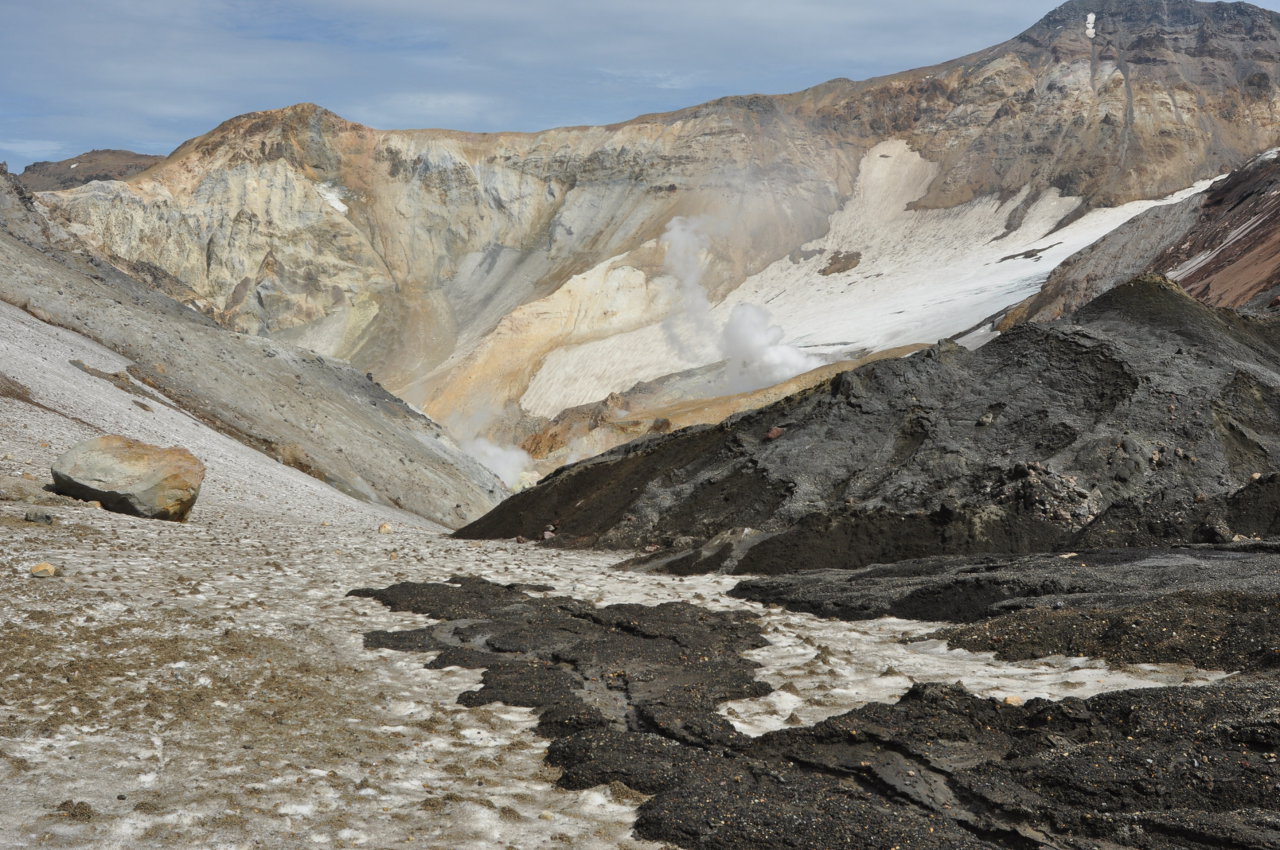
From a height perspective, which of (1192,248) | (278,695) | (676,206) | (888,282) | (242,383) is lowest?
(278,695)

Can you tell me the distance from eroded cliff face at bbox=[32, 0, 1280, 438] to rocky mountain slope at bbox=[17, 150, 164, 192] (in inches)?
1475

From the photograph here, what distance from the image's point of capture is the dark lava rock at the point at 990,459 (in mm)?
15773

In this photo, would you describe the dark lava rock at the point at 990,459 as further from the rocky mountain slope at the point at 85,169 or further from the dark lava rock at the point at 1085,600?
the rocky mountain slope at the point at 85,169

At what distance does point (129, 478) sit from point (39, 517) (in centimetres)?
331

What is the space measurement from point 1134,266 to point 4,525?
2263 inches

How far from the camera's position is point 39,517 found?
13.2 metres

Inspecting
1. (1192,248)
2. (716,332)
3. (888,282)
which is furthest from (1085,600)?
(888,282)

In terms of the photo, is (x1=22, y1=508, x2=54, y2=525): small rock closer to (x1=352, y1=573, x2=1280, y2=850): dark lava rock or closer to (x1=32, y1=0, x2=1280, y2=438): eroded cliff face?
(x1=352, y1=573, x2=1280, y2=850): dark lava rock

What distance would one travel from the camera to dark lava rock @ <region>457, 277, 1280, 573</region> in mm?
→ 15773

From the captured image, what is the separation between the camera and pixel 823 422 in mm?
20734

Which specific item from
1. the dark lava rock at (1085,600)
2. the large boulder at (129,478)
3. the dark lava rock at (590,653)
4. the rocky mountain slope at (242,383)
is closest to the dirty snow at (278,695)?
the dark lava rock at (590,653)

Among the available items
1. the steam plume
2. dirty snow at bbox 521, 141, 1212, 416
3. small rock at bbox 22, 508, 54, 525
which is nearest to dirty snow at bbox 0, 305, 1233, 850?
small rock at bbox 22, 508, 54, 525

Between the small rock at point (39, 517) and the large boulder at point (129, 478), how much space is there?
2865 mm

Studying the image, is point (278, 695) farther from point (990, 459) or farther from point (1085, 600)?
point (990, 459)
